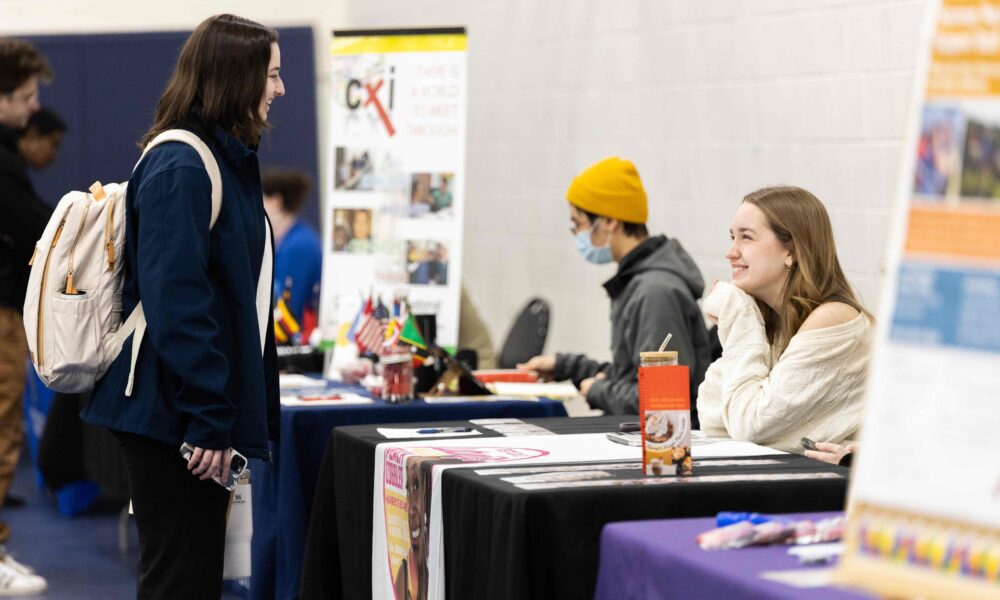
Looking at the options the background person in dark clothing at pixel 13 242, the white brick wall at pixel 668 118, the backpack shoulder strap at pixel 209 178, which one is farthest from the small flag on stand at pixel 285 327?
the backpack shoulder strap at pixel 209 178

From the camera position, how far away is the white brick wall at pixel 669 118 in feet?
12.7

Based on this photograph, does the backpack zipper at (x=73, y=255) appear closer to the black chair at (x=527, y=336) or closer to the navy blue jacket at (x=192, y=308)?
the navy blue jacket at (x=192, y=308)

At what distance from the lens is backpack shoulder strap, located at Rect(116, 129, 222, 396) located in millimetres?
2371

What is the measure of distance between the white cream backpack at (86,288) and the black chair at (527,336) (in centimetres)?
267

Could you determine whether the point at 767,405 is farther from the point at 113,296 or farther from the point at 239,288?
the point at 113,296

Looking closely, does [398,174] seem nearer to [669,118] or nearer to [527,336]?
[527,336]

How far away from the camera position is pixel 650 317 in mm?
3586

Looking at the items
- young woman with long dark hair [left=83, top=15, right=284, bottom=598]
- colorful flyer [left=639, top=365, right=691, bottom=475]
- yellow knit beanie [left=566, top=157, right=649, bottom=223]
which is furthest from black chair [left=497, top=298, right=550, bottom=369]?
colorful flyer [left=639, top=365, right=691, bottom=475]

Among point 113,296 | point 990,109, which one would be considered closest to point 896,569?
point 990,109

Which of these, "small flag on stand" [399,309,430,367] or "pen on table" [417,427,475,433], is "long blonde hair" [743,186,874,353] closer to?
"pen on table" [417,427,475,433]

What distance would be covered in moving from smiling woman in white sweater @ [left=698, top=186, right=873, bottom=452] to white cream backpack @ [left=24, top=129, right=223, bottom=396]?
1.06m

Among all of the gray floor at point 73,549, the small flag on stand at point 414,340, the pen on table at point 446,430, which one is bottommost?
the gray floor at point 73,549

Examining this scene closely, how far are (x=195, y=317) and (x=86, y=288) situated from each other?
256mm

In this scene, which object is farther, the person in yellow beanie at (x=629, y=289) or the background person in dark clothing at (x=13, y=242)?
the background person in dark clothing at (x=13, y=242)
